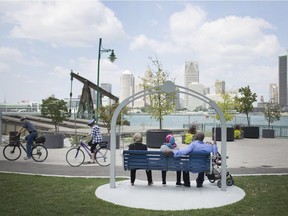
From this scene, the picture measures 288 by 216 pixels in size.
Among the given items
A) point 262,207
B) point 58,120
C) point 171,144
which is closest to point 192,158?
point 171,144

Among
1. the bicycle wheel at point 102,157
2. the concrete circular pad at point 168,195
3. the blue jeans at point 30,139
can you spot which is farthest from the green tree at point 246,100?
the concrete circular pad at point 168,195

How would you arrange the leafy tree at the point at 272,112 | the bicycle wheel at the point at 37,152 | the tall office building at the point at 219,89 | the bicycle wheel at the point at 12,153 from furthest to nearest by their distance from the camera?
the leafy tree at the point at 272,112
the tall office building at the point at 219,89
the bicycle wheel at the point at 12,153
the bicycle wheel at the point at 37,152

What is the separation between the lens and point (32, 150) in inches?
477

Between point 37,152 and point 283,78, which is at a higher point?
point 283,78

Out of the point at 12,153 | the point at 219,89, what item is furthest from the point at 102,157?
the point at 219,89

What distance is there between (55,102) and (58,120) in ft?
5.42

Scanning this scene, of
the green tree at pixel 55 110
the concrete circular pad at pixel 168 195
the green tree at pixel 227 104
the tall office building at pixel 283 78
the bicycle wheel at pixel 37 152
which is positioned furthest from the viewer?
the tall office building at pixel 283 78

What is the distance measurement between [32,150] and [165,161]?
656 cm

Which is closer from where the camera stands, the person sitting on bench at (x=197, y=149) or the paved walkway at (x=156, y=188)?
the paved walkway at (x=156, y=188)

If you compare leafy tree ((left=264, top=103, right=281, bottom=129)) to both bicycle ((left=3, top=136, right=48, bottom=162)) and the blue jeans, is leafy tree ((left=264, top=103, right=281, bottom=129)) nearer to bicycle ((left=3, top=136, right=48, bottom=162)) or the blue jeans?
bicycle ((left=3, top=136, right=48, bottom=162))

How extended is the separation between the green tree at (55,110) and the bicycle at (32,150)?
43.1 ft

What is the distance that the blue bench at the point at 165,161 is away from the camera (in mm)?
7305

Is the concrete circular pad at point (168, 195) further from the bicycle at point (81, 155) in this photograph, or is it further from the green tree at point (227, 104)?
the green tree at point (227, 104)

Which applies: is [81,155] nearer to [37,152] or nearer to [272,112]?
[37,152]
